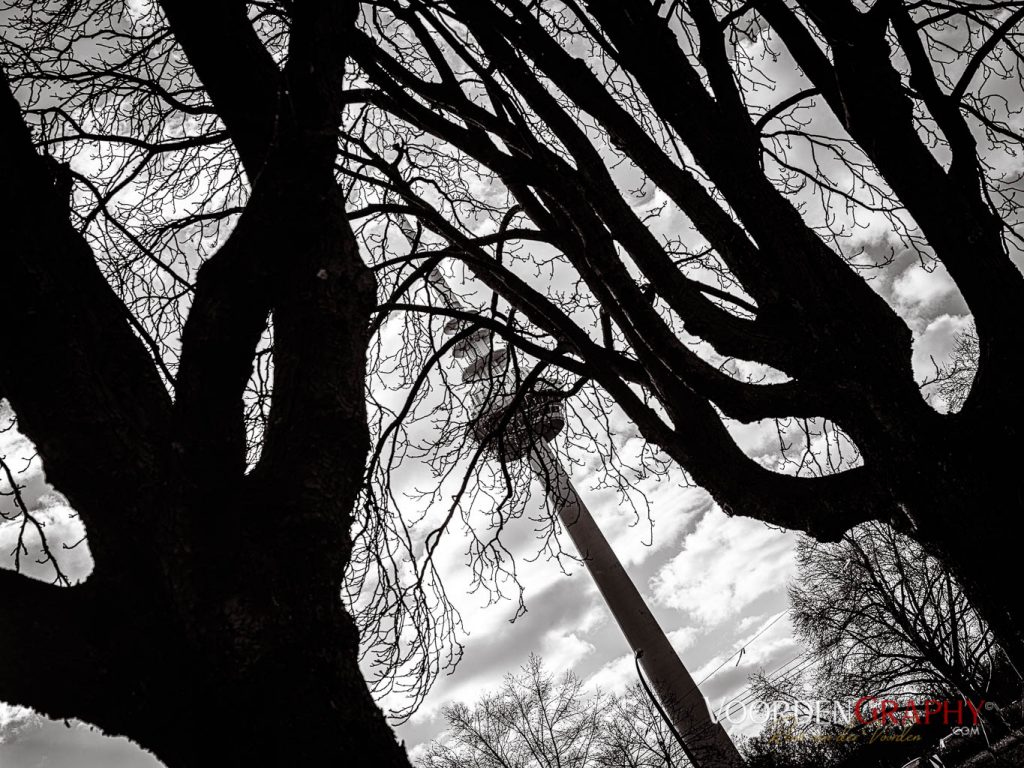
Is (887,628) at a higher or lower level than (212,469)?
lower

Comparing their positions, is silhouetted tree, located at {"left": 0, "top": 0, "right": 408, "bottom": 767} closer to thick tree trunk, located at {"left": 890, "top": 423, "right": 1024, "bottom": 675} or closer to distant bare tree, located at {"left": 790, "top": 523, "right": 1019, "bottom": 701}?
thick tree trunk, located at {"left": 890, "top": 423, "right": 1024, "bottom": 675}

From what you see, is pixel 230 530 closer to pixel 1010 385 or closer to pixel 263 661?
pixel 263 661

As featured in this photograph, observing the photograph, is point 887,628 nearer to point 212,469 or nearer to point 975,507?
point 975,507

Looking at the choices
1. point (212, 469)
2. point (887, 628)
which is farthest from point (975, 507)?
point (887, 628)

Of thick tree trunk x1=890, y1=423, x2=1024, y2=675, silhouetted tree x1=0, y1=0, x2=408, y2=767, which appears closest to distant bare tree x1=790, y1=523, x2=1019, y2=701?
thick tree trunk x1=890, y1=423, x2=1024, y2=675

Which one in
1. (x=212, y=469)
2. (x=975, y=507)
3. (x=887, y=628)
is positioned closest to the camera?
(x=212, y=469)

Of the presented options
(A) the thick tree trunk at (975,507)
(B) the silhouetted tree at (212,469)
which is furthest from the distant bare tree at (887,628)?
(B) the silhouetted tree at (212,469)

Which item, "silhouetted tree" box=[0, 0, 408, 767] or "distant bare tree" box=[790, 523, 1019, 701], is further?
"distant bare tree" box=[790, 523, 1019, 701]

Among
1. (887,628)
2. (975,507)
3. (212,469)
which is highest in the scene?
(212,469)

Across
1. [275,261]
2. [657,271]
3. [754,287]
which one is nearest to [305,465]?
[275,261]

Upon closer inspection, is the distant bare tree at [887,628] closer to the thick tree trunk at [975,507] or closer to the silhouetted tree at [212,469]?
the thick tree trunk at [975,507]

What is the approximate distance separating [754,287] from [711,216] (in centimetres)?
42

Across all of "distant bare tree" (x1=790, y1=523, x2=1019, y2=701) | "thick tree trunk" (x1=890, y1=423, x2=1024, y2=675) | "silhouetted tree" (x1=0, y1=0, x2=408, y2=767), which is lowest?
"distant bare tree" (x1=790, y1=523, x2=1019, y2=701)

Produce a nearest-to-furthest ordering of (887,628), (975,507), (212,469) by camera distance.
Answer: (212,469)
(975,507)
(887,628)
